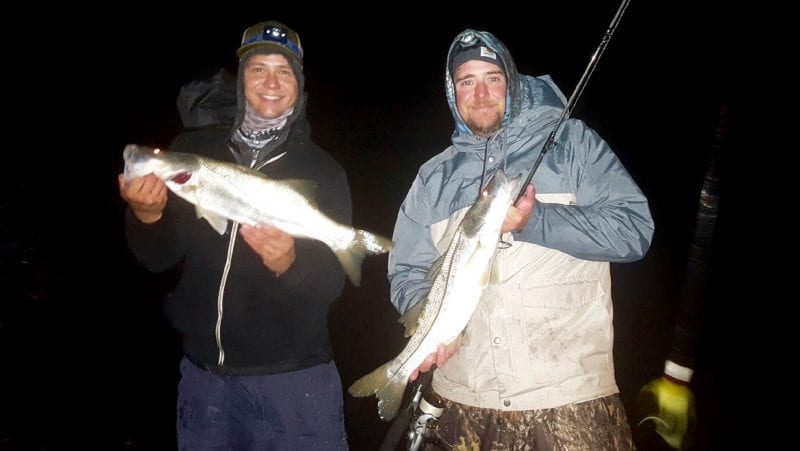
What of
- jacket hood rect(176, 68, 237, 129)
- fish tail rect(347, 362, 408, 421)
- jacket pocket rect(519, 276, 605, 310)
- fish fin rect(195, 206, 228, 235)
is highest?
jacket hood rect(176, 68, 237, 129)

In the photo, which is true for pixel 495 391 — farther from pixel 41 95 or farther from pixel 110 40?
pixel 110 40

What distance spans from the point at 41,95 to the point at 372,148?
1186cm

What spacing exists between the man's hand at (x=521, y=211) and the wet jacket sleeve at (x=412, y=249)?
2.03ft

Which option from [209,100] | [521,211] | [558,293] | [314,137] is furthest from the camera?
[314,137]

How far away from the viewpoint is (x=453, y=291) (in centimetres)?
244

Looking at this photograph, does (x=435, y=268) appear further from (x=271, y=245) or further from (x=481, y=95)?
(x=481, y=95)

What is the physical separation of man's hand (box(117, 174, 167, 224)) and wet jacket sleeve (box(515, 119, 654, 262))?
1.90 m

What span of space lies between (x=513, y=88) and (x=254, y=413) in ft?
7.51

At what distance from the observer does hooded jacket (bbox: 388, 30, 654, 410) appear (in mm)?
2285

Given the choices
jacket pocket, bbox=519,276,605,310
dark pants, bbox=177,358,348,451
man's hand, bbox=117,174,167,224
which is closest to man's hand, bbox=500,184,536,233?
jacket pocket, bbox=519,276,605,310

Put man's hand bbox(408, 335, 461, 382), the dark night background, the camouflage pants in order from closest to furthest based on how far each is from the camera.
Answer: the camouflage pants
man's hand bbox(408, 335, 461, 382)
the dark night background

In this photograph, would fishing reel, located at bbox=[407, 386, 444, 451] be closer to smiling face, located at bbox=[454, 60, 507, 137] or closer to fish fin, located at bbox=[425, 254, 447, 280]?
fish fin, located at bbox=[425, 254, 447, 280]

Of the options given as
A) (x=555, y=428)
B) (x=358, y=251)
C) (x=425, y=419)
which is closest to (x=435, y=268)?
(x=358, y=251)

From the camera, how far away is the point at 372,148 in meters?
21.7
